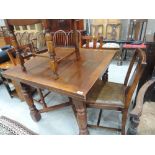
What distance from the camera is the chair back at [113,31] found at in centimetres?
347

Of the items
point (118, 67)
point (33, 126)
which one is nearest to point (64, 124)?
point (33, 126)

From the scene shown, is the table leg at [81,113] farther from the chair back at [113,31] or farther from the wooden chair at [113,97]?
the chair back at [113,31]

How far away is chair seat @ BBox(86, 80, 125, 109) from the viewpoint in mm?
1237

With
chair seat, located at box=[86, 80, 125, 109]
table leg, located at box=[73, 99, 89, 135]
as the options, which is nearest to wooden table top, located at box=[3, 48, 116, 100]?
table leg, located at box=[73, 99, 89, 135]

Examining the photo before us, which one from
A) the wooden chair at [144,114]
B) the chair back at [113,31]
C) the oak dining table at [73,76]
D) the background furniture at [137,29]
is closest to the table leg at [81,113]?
the oak dining table at [73,76]

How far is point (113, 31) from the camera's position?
3.53 m

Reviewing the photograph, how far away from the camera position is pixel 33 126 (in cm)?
178

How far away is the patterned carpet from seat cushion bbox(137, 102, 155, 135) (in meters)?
1.21

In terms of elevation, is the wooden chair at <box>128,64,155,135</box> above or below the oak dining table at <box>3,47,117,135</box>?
below

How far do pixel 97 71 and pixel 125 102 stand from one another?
366 mm

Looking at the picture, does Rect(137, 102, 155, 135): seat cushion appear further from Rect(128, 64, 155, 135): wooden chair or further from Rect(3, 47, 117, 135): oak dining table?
Rect(3, 47, 117, 135): oak dining table

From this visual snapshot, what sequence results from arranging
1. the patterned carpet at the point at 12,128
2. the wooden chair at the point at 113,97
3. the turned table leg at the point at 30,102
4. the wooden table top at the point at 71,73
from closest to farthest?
1. the wooden table top at the point at 71,73
2. the wooden chair at the point at 113,97
3. the turned table leg at the point at 30,102
4. the patterned carpet at the point at 12,128

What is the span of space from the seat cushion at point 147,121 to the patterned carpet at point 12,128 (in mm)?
1210
